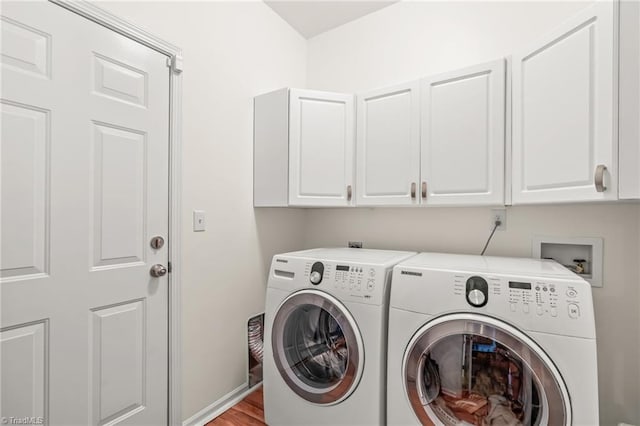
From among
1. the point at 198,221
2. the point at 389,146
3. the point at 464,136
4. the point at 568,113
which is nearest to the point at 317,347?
Result: the point at 198,221

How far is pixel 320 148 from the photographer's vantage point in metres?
2.02

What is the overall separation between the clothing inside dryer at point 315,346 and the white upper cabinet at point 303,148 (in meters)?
0.70

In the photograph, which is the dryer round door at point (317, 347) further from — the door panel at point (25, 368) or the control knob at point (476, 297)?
the door panel at point (25, 368)

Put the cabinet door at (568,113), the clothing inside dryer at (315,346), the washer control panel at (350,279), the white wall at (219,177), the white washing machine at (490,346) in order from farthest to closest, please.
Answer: the white wall at (219,177) < the clothing inside dryer at (315,346) < the washer control panel at (350,279) < the cabinet door at (568,113) < the white washing machine at (490,346)

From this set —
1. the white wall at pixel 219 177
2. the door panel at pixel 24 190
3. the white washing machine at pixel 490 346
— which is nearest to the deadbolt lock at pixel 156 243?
the white wall at pixel 219 177

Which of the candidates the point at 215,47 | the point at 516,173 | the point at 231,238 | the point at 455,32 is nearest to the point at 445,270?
the point at 516,173

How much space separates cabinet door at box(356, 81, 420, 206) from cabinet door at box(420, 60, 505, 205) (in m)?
0.06

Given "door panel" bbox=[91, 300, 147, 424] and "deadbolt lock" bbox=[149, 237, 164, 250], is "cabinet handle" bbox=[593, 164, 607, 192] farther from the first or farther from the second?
"door panel" bbox=[91, 300, 147, 424]

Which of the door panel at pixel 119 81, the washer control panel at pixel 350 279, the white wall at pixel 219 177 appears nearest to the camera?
the door panel at pixel 119 81

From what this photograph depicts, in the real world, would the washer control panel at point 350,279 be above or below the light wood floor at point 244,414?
above

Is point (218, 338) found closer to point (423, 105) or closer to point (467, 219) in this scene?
point (467, 219)

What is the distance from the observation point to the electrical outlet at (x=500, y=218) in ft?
5.85

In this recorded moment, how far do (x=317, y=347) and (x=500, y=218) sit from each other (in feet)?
4.12

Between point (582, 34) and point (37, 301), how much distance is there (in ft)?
7.55
